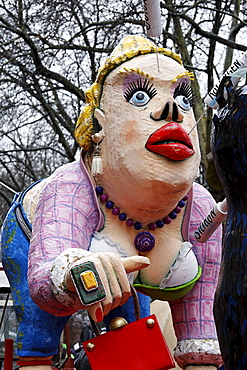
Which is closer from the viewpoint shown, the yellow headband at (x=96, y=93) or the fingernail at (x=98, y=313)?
the fingernail at (x=98, y=313)

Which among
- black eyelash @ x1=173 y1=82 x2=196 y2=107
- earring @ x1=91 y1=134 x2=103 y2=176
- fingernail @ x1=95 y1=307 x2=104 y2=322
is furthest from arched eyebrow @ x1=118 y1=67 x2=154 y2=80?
fingernail @ x1=95 y1=307 x2=104 y2=322

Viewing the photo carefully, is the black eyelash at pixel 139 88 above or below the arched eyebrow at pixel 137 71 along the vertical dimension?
below

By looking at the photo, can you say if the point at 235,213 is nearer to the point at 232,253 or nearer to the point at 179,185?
the point at 232,253

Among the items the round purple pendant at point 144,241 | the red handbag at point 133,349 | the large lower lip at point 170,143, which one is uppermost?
the large lower lip at point 170,143

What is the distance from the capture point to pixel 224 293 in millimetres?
986

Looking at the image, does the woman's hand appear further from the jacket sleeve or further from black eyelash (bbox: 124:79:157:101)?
black eyelash (bbox: 124:79:157:101)

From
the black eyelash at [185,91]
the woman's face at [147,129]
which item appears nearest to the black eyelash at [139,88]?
the woman's face at [147,129]

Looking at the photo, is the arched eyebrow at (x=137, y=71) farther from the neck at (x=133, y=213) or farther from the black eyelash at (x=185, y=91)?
the neck at (x=133, y=213)

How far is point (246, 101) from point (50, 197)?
1440 millimetres

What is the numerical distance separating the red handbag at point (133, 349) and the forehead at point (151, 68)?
40.3 inches

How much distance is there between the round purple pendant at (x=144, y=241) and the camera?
7.70 ft

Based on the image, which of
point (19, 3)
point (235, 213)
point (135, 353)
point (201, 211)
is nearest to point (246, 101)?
point (235, 213)

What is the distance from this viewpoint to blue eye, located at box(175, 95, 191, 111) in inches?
92.8

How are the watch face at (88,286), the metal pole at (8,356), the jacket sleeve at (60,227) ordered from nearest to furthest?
1. the watch face at (88,286)
2. the jacket sleeve at (60,227)
3. the metal pole at (8,356)
